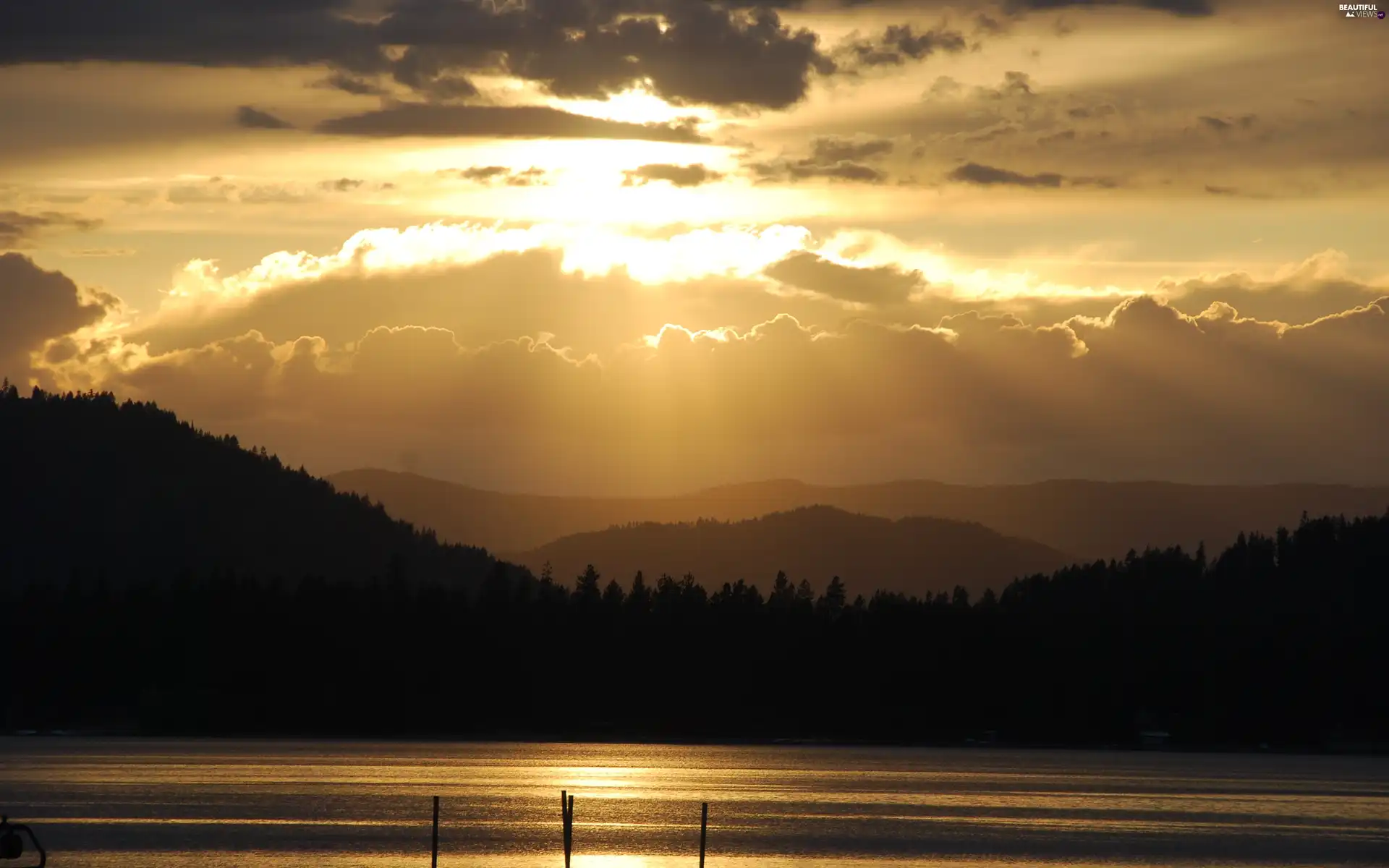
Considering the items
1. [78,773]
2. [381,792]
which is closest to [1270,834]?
[381,792]

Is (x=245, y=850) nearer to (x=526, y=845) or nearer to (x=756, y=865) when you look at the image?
(x=526, y=845)

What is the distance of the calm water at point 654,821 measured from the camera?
361 ft

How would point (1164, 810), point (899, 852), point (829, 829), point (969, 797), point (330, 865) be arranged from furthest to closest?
point (969, 797) < point (1164, 810) < point (829, 829) < point (899, 852) < point (330, 865)

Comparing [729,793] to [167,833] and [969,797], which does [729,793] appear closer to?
[969,797]

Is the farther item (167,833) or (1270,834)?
(1270,834)

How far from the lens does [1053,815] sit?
152 meters

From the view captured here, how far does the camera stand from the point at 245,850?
10731 centimetres

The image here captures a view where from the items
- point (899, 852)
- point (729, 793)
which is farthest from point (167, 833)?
point (729, 793)

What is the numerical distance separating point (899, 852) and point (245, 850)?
1528 inches

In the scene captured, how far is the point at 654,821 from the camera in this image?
136 metres

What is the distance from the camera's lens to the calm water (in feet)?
361

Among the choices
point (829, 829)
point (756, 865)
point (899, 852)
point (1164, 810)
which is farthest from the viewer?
point (1164, 810)

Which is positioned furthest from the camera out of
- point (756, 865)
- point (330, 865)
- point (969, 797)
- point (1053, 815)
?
point (969, 797)

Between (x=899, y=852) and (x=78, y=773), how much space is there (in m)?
98.8
